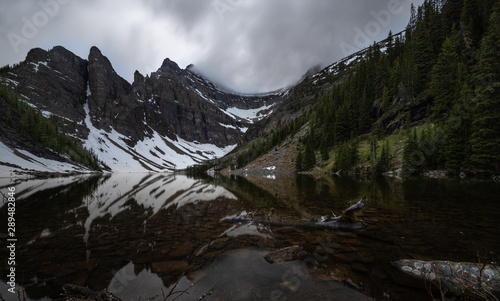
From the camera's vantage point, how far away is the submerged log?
4652 mm

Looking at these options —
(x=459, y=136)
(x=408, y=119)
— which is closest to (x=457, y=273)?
(x=459, y=136)

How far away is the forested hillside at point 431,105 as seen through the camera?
109ft

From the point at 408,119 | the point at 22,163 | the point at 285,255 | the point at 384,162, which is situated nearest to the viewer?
the point at 285,255

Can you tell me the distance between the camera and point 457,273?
452 centimetres

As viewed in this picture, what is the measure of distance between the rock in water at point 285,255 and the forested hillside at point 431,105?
38.8m

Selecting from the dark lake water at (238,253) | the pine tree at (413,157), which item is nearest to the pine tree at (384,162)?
the pine tree at (413,157)

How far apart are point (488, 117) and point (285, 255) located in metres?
41.0

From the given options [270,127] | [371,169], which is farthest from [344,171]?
[270,127]

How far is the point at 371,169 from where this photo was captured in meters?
50.8

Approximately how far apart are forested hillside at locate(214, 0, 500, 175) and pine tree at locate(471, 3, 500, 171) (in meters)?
0.10

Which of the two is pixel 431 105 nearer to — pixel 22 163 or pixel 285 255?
pixel 285 255

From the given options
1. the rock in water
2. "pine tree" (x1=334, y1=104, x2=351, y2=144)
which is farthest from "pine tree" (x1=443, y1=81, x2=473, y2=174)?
the rock in water

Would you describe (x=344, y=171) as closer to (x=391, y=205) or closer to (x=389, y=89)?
(x=389, y=89)

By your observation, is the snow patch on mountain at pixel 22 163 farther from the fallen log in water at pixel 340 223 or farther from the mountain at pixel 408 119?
the fallen log in water at pixel 340 223
